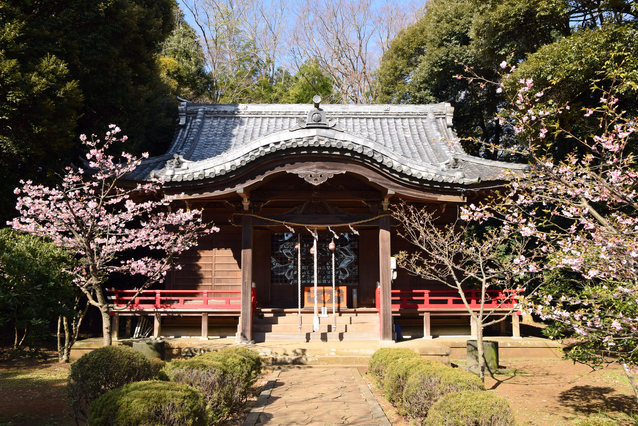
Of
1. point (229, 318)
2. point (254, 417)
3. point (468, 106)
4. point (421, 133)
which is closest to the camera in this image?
point (254, 417)

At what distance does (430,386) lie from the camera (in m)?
6.11

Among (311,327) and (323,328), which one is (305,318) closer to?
(311,327)

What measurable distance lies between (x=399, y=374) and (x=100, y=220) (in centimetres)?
761

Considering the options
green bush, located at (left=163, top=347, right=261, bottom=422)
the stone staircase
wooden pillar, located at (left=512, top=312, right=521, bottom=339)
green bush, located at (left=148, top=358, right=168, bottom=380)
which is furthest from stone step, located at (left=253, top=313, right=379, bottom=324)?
green bush, located at (left=163, top=347, right=261, bottom=422)

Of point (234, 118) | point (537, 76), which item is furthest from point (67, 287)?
point (234, 118)

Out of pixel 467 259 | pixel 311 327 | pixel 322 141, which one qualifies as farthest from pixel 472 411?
pixel 311 327

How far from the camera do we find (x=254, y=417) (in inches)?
260

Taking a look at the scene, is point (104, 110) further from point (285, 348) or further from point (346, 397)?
point (346, 397)

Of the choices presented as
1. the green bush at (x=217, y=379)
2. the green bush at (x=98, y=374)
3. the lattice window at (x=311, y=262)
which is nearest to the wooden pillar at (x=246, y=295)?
the lattice window at (x=311, y=262)

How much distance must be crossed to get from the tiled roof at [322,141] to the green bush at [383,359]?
3896 millimetres

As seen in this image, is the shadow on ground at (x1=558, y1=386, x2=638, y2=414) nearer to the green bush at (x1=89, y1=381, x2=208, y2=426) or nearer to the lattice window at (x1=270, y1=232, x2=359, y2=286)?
the green bush at (x1=89, y1=381, x2=208, y2=426)

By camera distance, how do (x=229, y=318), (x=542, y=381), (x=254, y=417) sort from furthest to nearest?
(x=229, y=318) → (x=542, y=381) → (x=254, y=417)

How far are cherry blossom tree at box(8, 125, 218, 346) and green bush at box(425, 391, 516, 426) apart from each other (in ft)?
20.4

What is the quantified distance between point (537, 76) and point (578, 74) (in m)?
0.86
